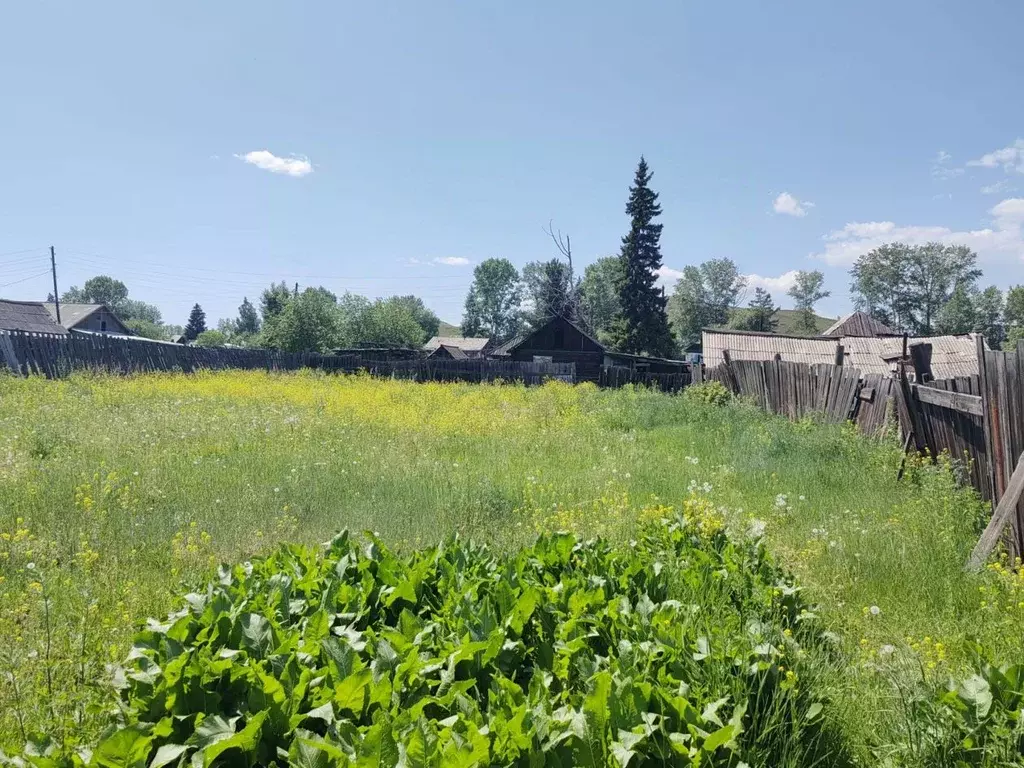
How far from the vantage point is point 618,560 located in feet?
10.0

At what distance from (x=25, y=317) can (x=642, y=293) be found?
41156mm

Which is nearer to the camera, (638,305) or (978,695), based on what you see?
(978,695)

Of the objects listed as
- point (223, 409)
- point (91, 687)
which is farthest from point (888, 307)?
point (91, 687)


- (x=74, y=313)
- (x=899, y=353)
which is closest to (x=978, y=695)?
(x=899, y=353)

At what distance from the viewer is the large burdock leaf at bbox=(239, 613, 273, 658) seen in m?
2.09

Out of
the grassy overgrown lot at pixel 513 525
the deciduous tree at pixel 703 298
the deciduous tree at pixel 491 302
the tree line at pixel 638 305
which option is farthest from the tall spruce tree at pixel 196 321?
the grassy overgrown lot at pixel 513 525

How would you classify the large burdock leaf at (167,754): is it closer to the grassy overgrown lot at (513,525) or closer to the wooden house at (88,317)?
the grassy overgrown lot at (513,525)

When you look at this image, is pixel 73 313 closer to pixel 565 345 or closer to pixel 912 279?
pixel 565 345

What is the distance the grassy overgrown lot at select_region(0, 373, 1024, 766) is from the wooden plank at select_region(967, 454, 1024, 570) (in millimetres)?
169

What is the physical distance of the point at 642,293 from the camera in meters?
47.4

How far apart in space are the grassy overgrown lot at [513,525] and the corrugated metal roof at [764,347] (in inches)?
864

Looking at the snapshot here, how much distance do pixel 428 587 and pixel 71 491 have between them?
4784 mm

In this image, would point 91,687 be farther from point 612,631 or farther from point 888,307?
point 888,307

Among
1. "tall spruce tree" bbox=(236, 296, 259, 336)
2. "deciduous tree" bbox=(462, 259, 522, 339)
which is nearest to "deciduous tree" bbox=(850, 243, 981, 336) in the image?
"deciduous tree" bbox=(462, 259, 522, 339)
